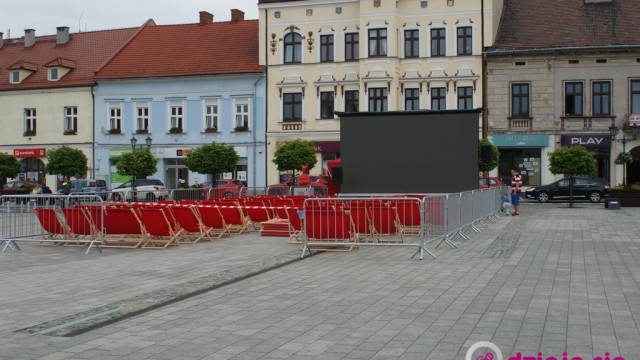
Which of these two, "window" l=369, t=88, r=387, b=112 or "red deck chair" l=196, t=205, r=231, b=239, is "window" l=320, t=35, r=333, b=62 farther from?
"red deck chair" l=196, t=205, r=231, b=239

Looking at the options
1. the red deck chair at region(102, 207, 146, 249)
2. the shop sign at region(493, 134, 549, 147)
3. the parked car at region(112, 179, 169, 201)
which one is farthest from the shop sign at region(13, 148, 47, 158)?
the red deck chair at region(102, 207, 146, 249)

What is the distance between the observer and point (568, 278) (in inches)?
384

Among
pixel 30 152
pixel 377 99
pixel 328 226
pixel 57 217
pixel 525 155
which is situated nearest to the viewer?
pixel 328 226

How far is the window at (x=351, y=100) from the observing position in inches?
1574

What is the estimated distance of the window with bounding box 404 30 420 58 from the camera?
3956cm

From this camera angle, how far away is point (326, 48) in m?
40.7

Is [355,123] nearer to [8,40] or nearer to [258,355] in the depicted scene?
[258,355]

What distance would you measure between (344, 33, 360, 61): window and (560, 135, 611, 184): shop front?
515 inches

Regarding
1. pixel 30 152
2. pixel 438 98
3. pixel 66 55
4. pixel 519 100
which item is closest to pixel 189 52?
pixel 66 55

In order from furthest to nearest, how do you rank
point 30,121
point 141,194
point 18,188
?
point 30,121
point 18,188
point 141,194

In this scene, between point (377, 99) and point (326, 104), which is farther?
point (326, 104)

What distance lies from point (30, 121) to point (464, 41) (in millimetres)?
28910

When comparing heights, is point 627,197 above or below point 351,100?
below

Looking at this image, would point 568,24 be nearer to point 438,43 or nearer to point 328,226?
point 438,43
